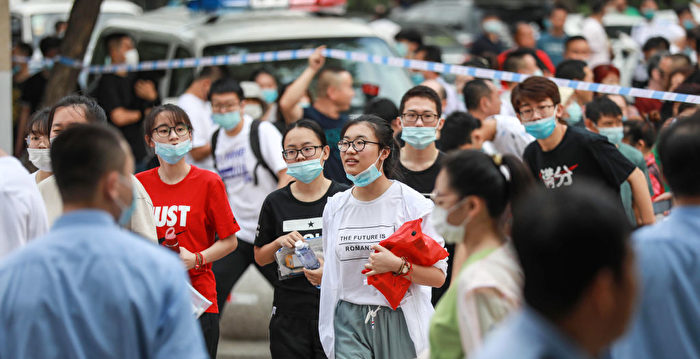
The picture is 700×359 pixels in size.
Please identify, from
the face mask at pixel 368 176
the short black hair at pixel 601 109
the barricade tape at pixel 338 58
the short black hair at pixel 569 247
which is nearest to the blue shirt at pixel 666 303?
the short black hair at pixel 569 247

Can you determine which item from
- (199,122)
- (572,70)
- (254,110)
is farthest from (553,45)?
(199,122)

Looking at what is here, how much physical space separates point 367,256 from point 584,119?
3337mm

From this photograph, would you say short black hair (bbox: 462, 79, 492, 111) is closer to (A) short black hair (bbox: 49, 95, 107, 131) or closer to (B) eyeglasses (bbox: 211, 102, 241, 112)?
(B) eyeglasses (bbox: 211, 102, 241, 112)

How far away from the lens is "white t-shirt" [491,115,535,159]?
7.12 m

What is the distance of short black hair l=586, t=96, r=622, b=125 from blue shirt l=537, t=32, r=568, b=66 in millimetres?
6512

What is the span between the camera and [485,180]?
11.5 ft

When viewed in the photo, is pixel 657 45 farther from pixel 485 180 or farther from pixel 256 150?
pixel 485 180

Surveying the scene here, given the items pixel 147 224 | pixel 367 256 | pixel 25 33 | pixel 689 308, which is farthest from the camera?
pixel 25 33

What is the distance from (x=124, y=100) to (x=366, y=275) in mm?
5680

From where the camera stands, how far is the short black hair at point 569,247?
2.46 m

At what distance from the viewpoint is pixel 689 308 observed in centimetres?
331

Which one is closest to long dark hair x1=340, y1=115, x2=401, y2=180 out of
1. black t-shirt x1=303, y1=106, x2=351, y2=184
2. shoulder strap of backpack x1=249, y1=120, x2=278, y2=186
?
black t-shirt x1=303, y1=106, x2=351, y2=184

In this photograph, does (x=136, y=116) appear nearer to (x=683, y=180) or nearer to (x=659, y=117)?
(x=659, y=117)

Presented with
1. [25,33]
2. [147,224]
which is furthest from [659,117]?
[25,33]
